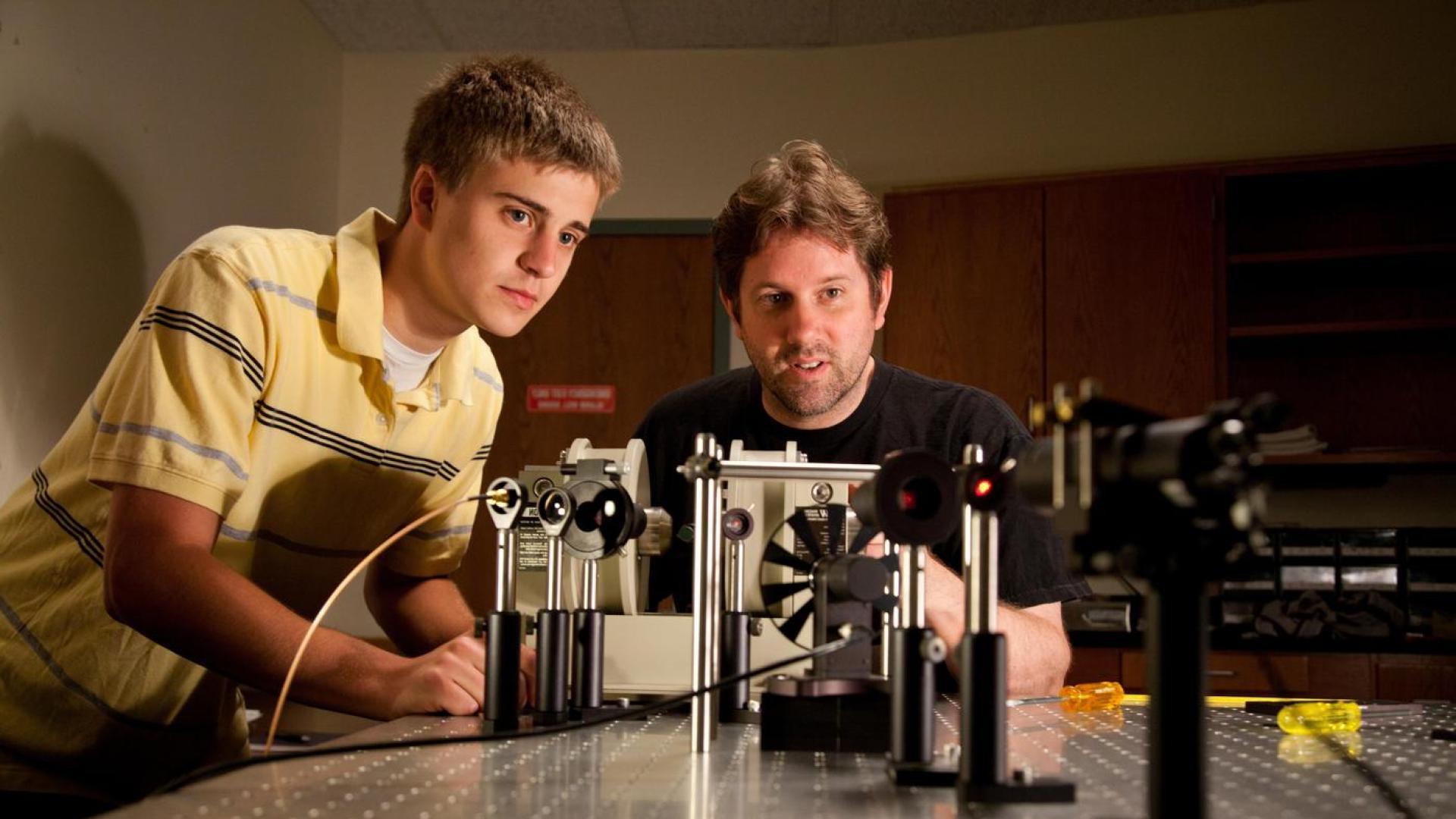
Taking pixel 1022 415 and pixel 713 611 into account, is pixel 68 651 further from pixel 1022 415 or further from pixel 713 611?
pixel 1022 415

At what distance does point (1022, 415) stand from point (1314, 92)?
1487 mm

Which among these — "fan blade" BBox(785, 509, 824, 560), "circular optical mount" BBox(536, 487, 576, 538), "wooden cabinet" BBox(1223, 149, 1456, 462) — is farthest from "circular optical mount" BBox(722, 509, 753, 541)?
"wooden cabinet" BBox(1223, 149, 1456, 462)

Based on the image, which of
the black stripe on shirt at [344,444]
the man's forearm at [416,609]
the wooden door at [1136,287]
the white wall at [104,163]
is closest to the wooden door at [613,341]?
the white wall at [104,163]

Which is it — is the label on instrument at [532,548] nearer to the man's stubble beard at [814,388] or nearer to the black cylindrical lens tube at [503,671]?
the black cylindrical lens tube at [503,671]

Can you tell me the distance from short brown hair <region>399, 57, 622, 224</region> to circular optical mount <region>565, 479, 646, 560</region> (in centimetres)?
60

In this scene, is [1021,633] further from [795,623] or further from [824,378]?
[824,378]

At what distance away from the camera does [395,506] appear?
5.73 ft

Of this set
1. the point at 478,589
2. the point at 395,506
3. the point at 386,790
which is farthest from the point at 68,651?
the point at 478,589

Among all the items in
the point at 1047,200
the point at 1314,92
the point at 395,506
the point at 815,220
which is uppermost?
the point at 1314,92

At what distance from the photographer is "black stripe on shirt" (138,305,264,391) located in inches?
57.1

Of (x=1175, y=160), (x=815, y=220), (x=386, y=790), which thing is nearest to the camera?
(x=386, y=790)

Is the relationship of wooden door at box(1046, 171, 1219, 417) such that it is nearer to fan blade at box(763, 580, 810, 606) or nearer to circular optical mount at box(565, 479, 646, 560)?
fan blade at box(763, 580, 810, 606)

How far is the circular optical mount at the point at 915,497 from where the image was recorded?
949mm

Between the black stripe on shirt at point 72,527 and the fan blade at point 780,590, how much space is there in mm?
882
